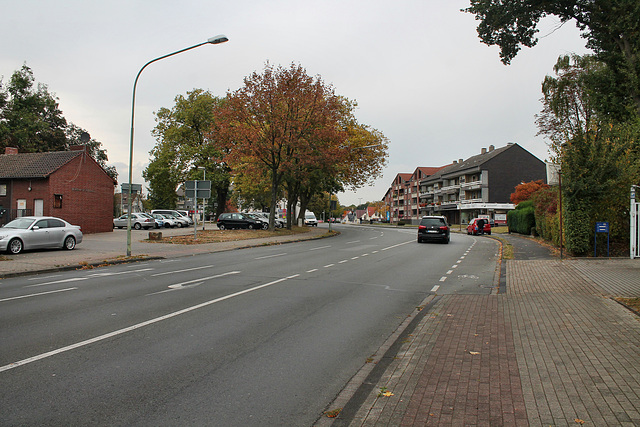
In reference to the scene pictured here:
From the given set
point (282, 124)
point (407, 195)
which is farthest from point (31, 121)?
point (407, 195)


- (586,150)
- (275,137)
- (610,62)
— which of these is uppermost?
(275,137)

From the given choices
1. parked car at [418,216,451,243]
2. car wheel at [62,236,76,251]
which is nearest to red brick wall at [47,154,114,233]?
car wheel at [62,236,76,251]

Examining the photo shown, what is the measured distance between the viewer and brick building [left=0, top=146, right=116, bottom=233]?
1206 inches

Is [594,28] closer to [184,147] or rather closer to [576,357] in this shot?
[576,357]

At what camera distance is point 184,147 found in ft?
168

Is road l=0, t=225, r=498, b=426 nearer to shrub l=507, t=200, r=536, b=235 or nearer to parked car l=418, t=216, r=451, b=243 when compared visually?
parked car l=418, t=216, r=451, b=243

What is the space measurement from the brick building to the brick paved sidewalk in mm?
30987

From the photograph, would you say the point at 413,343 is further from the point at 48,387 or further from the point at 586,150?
the point at 586,150

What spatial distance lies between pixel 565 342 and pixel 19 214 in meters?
35.7

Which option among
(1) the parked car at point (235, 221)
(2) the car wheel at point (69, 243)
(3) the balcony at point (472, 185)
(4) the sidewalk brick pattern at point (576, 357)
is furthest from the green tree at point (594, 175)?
(3) the balcony at point (472, 185)

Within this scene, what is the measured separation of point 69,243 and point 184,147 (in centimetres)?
3322

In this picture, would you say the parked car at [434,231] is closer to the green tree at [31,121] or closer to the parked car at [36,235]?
the parked car at [36,235]

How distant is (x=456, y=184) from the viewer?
81.5 meters

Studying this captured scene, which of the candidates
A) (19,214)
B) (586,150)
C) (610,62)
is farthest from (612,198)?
(19,214)
